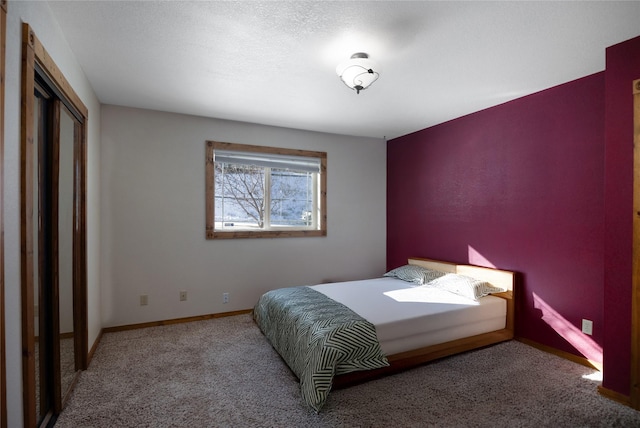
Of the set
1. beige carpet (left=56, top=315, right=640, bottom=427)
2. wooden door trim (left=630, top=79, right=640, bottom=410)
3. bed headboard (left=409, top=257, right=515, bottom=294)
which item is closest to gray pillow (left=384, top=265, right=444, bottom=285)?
bed headboard (left=409, top=257, right=515, bottom=294)

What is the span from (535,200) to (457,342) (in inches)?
59.1

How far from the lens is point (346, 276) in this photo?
4.52 metres

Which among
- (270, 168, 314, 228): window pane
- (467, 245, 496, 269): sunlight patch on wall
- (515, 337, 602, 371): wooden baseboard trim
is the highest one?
(270, 168, 314, 228): window pane

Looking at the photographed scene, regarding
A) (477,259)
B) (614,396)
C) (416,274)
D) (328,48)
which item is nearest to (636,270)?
(614,396)

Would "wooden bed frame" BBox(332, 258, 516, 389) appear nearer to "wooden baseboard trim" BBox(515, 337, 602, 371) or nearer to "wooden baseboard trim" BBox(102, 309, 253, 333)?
"wooden baseboard trim" BBox(515, 337, 602, 371)

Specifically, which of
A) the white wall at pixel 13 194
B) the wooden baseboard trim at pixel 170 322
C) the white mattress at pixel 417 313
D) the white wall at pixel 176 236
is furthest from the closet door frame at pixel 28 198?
the wooden baseboard trim at pixel 170 322

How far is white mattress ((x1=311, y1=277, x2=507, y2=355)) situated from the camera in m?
2.42

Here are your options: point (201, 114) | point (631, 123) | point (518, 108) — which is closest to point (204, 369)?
point (201, 114)

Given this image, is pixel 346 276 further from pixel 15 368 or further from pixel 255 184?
pixel 15 368

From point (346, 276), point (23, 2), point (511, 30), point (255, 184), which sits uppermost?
point (511, 30)

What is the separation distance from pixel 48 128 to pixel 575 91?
153 inches

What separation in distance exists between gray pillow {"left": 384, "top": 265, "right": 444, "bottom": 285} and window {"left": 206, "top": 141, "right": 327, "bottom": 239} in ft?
3.86

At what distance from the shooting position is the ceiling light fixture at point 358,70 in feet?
7.34

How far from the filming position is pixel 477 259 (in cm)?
345
